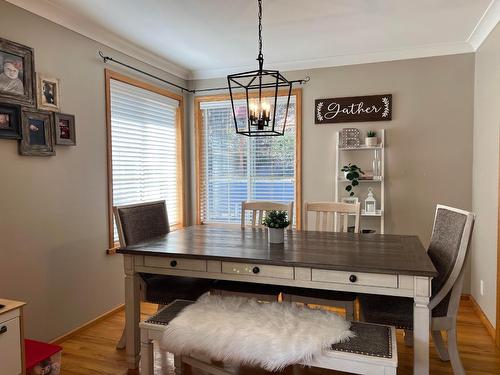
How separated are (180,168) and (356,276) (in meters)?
2.95

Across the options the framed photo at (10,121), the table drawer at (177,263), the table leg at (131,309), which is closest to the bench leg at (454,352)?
the table drawer at (177,263)

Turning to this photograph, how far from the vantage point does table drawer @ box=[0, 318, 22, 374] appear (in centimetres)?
175

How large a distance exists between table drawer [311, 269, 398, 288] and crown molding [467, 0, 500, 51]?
220 cm

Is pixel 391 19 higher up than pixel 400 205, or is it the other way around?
pixel 391 19

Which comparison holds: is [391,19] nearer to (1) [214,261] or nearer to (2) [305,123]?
(2) [305,123]

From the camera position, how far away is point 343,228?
112 inches

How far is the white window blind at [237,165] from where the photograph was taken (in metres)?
4.11

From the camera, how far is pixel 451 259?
192 centimetres

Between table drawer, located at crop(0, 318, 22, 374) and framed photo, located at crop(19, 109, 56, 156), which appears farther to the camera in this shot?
framed photo, located at crop(19, 109, 56, 156)

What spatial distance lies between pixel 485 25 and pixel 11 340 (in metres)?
3.90

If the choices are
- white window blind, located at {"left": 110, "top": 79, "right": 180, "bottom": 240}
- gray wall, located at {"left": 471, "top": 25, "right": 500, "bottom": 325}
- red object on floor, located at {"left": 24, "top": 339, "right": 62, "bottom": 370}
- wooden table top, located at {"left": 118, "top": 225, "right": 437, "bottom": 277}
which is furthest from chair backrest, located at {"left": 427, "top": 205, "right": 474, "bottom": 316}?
white window blind, located at {"left": 110, "top": 79, "right": 180, "bottom": 240}

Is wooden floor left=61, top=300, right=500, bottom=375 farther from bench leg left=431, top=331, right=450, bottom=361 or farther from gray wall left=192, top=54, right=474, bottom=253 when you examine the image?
gray wall left=192, top=54, right=474, bottom=253

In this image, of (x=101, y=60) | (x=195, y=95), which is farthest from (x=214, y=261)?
(x=195, y=95)

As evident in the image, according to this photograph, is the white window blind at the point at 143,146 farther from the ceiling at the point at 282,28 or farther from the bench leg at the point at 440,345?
the bench leg at the point at 440,345
